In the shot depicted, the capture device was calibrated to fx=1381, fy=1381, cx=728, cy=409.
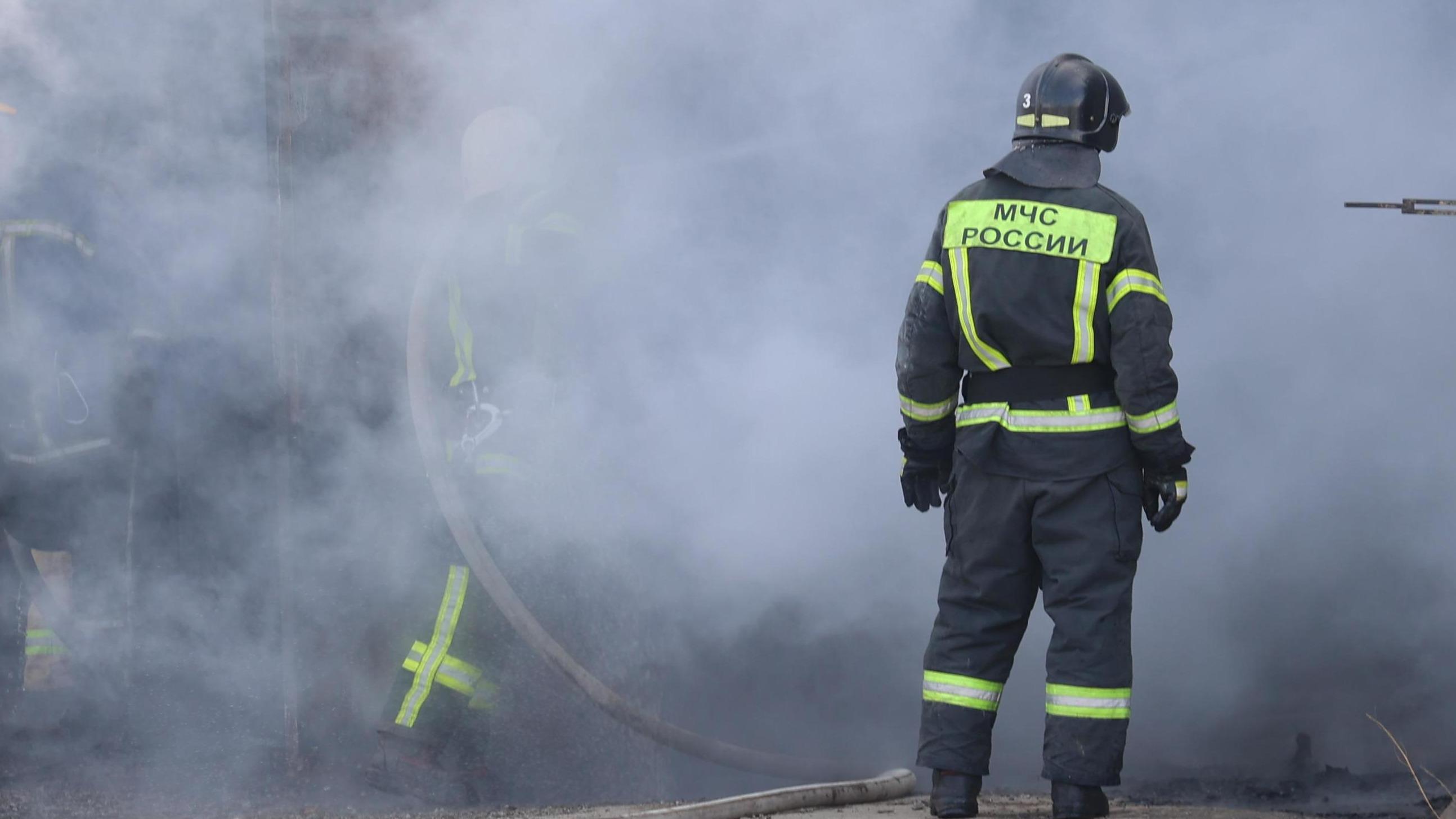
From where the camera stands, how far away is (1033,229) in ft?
9.07

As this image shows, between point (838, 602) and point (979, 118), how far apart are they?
150 cm

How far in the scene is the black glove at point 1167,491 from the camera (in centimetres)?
274

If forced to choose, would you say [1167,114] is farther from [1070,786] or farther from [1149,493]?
[1070,786]

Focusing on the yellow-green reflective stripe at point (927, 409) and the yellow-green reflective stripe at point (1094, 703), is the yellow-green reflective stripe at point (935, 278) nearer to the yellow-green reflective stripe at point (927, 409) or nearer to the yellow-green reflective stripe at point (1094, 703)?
the yellow-green reflective stripe at point (927, 409)

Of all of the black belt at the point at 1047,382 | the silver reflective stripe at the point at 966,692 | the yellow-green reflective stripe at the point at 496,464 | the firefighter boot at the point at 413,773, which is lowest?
the firefighter boot at the point at 413,773

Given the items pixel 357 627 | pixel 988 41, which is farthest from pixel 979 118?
pixel 357 627

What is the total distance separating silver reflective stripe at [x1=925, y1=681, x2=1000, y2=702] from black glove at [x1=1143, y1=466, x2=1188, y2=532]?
472 mm

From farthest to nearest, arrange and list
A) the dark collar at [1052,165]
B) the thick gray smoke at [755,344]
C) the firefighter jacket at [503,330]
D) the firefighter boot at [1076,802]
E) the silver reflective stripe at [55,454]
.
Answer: the silver reflective stripe at [55,454] < the firefighter jacket at [503,330] < the thick gray smoke at [755,344] < the dark collar at [1052,165] < the firefighter boot at [1076,802]

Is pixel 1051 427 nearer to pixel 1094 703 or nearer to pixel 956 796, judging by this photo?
pixel 1094 703

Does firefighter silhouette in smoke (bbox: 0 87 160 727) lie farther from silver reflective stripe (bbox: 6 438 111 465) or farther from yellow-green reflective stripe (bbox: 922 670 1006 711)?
yellow-green reflective stripe (bbox: 922 670 1006 711)

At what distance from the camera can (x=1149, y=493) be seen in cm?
282

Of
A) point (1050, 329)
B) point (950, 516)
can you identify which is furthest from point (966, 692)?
point (1050, 329)

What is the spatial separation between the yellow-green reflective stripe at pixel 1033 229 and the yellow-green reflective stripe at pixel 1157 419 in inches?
12.2

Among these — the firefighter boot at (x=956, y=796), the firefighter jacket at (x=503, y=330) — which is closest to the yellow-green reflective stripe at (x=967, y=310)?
the firefighter boot at (x=956, y=796)
